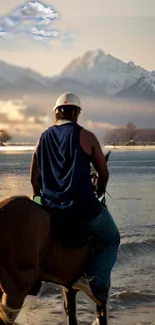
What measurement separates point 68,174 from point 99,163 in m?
0.35

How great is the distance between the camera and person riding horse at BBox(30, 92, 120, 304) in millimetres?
5551

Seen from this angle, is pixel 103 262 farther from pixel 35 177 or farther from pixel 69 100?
pixel 69 100

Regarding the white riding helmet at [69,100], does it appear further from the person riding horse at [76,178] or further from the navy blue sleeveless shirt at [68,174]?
the navy blue sleeveless shirt at [68,174]

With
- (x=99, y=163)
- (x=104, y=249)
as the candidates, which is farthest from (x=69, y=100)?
(x=104, y=249)

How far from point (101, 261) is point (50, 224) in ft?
2.77

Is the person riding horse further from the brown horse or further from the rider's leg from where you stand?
the brown horse

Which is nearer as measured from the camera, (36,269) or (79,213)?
(36,269)

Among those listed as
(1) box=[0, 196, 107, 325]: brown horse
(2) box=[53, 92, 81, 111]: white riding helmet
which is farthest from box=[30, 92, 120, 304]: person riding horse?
(1) box=[0, 196, 107, 325]: brown horse

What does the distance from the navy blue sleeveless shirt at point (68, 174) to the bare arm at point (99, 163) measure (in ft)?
0.29

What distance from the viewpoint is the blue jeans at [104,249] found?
226 inches

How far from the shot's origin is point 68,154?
5570 millimetres

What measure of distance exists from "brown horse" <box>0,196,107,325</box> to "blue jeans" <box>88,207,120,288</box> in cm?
33

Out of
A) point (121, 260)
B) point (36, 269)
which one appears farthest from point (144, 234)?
point (36, 269)

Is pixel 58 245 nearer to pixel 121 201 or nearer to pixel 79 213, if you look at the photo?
pixel 79 213
